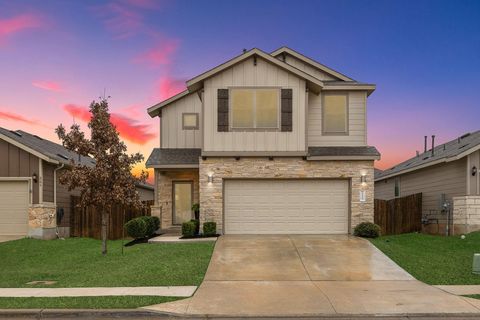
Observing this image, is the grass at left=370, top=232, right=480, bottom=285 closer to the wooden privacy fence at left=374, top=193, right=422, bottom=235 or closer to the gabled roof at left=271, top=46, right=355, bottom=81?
the wooden privacy fence at left=374, top=193, right=422, bottom=235

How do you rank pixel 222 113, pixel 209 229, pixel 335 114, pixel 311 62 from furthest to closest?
pixel 311 62 → pixel 335 114 → pixel 222 113 → pixel 209 229

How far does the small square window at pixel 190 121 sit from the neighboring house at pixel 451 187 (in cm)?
1213

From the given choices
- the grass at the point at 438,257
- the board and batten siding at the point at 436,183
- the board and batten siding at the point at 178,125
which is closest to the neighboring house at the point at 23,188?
the board and batten siding at the point at 178,125

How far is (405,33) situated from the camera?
2191 centimetres

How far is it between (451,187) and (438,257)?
8.03 meters

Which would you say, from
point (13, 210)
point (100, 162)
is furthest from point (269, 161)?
point (13, 210)

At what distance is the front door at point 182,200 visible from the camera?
21.7 m

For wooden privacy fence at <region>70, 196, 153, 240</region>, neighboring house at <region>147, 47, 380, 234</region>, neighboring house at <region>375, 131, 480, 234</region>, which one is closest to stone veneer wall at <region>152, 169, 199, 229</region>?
wooden privacy fence at <region>70, 196, 153, 240</region>

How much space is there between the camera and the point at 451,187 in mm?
21078

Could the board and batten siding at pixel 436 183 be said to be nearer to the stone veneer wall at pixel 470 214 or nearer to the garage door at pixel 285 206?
the stone veneer wall at pixel 470 214

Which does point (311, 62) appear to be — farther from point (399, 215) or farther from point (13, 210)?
point (13, 210)

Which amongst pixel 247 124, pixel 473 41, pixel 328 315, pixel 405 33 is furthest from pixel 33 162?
pixel 473 41

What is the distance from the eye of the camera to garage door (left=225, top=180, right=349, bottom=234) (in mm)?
18484

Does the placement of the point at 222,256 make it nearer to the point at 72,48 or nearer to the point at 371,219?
the point at 371,219
